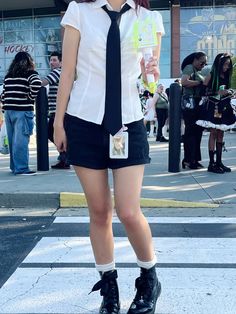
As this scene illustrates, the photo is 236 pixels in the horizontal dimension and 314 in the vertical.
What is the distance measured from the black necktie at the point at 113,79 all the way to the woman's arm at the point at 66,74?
19 cm

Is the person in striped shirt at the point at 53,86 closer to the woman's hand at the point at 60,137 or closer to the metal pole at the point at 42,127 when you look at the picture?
the metal pole at the point at 42,127

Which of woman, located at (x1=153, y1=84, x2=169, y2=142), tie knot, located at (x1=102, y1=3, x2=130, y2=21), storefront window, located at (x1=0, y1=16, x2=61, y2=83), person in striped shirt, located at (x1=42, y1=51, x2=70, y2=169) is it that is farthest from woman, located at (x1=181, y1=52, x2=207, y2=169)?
storefront window, located at (x1=0, y1=16, x2=61, y2=83)

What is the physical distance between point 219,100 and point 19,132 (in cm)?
305

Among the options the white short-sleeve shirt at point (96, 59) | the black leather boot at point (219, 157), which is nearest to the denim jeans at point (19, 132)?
the black leather boot at point (219, 157)

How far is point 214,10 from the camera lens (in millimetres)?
34219

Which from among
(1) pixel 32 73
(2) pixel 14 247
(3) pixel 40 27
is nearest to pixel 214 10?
(3) pixel 40 27

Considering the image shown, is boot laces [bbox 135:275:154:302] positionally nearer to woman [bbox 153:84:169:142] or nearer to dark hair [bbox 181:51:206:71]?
dark hair [bbox 181:51:206:71]

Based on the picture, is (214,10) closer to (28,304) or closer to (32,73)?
(32,73)

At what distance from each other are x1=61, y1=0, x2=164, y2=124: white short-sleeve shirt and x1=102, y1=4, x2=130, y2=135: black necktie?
0.08 feet

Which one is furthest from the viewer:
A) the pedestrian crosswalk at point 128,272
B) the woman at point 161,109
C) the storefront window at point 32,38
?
the storefront window at point 32,38

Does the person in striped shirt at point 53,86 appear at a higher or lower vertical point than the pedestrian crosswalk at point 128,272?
higher

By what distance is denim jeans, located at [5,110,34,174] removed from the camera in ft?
24.9

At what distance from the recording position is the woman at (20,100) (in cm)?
744

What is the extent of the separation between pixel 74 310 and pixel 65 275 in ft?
2.11
